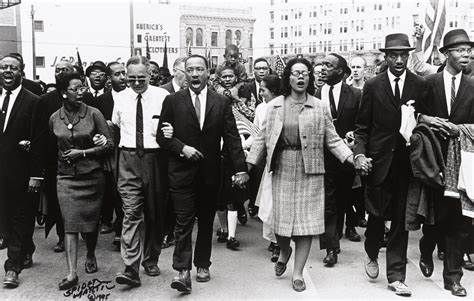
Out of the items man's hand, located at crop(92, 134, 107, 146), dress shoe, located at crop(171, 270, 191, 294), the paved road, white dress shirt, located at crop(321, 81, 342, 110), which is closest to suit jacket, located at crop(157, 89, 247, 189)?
man's hand, located at crop(92, 134, 107, 146)

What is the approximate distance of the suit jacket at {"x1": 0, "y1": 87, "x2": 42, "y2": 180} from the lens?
628 cm

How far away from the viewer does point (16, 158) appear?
6301 millimetres

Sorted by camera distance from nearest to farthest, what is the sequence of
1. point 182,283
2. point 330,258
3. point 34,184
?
point 182,283, point 34,184, point 330,258

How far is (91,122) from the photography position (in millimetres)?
6156

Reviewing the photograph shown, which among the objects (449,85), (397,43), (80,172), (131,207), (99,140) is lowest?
(131,207)

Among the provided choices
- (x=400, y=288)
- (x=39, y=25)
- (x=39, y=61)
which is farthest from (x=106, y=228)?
(x=39, y=25)

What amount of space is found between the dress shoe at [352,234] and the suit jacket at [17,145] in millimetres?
4152

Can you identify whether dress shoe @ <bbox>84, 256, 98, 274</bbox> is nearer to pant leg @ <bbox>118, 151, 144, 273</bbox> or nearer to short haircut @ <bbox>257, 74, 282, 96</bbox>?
pant leg @ <bbox>118, 151, 144, 273</bbox>

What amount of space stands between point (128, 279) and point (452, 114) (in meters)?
3.55

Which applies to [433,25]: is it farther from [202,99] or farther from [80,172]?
[80,172]

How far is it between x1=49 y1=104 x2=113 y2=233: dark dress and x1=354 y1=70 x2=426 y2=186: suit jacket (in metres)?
2.72

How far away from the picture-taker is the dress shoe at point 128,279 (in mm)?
5707

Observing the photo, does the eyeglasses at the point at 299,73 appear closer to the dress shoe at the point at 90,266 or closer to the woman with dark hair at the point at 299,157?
the woman with dark hair at the point at 299,157

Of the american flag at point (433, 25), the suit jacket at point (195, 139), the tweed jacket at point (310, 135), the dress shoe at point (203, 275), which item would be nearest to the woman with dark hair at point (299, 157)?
the tweed jacket at point (310, 135)
